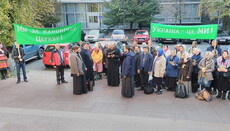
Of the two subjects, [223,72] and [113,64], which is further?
[113,64]

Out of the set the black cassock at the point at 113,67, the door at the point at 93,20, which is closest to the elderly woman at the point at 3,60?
the black cassock at the point at 113,67

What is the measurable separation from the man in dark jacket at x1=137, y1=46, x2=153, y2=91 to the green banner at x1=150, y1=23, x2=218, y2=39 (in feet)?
3.42

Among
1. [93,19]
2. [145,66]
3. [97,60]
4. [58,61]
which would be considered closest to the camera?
[145,66]

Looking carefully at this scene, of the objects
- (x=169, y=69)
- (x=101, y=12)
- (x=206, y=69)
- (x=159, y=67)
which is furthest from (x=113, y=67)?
(x=101, y=12)

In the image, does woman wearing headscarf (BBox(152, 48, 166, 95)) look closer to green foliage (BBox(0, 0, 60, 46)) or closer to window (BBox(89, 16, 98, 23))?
green foliage (BBox(0, 0, 60, 46))

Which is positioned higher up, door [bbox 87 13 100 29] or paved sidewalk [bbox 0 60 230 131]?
door [bbox 87 13 100 29]

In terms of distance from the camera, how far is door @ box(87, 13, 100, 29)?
34312mm

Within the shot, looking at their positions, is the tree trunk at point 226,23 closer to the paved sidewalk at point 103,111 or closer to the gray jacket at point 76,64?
the paved sidewalk at point 103,111

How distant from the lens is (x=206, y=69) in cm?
623

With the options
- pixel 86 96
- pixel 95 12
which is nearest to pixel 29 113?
pixel 86 96

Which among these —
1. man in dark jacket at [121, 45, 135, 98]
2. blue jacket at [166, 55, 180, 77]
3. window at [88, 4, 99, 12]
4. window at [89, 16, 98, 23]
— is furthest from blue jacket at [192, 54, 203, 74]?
window at [88, 4, 99, 12]

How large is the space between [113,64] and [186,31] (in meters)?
3.07

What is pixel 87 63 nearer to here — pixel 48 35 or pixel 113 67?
pixel 113 67

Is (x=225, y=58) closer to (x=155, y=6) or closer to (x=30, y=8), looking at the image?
(x=30, y=8)
